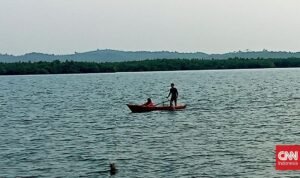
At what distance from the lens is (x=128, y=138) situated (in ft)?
123

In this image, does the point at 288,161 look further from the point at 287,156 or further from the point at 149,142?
the point at 149,142

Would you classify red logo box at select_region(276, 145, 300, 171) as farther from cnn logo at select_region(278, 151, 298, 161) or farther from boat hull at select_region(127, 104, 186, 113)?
boat hull at select_region(127, 104, 186, 113)

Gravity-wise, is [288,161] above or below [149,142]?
above

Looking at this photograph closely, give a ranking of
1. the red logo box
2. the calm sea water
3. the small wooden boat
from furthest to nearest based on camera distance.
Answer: the small wooden boat, the calm sea water, the red logo box

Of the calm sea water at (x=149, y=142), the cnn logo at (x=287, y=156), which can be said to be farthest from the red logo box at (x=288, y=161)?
the calm sea water at (x=149, y=142)

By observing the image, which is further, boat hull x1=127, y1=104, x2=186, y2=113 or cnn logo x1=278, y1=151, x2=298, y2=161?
boat hull x1=127, y1=104, x2=186, y2=113

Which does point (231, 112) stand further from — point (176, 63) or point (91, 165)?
point (176, 63)

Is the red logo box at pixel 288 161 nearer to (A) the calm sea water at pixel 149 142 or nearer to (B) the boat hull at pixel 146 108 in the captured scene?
(A) the calm sea water at pixel 149 142

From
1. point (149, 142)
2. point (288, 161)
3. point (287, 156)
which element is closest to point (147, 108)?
point (149, 142)

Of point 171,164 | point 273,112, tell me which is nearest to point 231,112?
point 273,112

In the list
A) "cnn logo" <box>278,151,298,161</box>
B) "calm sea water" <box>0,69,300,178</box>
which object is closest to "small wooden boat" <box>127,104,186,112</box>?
"calm sea water" <box>0,69,300,178</box>

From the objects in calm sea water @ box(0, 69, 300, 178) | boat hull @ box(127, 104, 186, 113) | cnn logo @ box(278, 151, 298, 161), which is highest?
cnn logo @ box(278, 151, 298, 161)

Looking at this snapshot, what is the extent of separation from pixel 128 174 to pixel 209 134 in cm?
1314

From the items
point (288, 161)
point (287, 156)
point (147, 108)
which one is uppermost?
point (287, 156)
